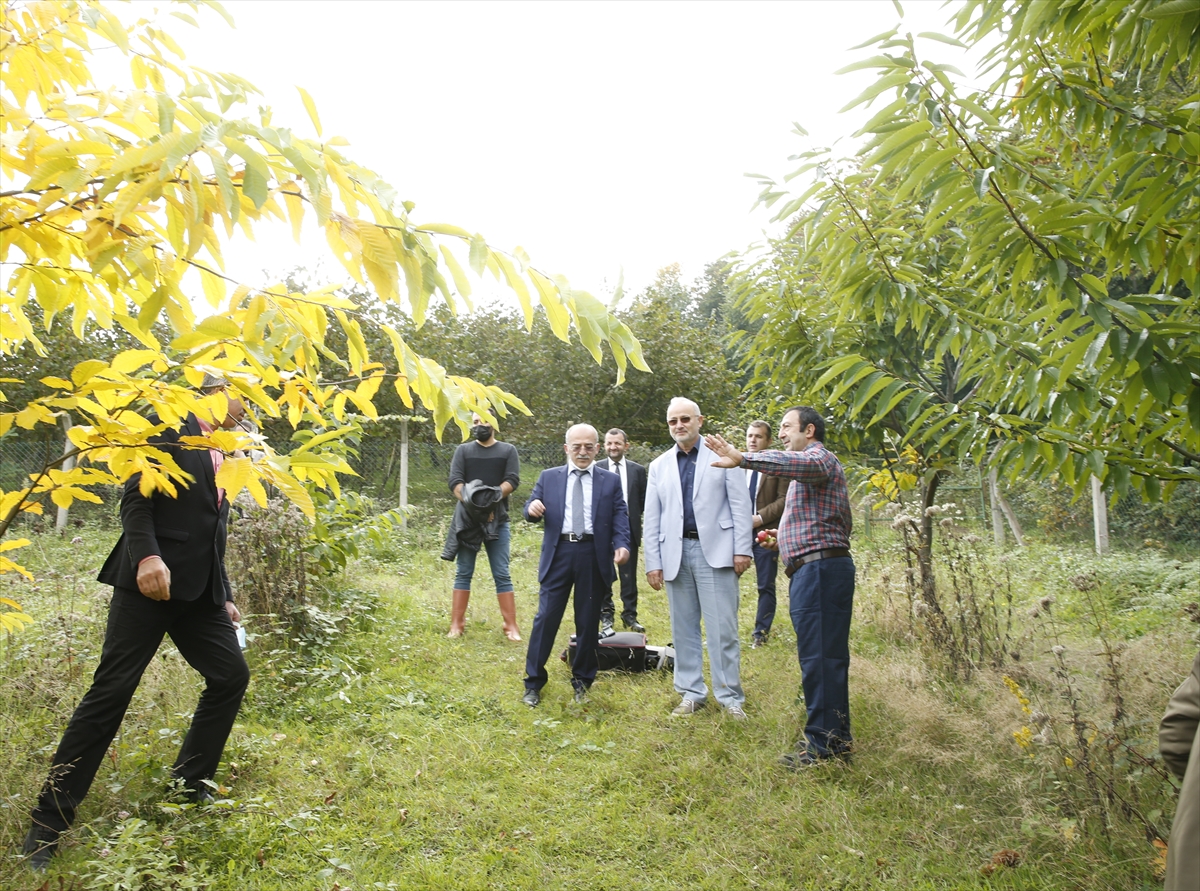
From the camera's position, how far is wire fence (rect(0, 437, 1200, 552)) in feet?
42.5

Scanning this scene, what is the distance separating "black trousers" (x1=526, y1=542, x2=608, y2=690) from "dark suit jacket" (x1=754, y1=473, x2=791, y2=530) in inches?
70.0

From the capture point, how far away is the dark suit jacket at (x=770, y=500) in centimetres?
717

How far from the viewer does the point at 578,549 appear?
20.8 feet

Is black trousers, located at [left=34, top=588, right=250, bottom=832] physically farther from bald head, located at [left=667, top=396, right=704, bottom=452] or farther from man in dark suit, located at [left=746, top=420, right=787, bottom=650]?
man in dark suit, located at [left=746, top=420, right=787, bottom=650]

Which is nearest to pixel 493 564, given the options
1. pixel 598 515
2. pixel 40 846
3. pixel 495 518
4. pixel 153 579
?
pixel 495 518

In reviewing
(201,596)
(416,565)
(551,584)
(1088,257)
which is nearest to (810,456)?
(1088,257)

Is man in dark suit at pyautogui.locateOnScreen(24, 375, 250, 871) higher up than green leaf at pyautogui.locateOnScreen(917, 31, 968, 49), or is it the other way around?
green leaf at pyautogui.locateOnScreen(917, 31, 968, 49)

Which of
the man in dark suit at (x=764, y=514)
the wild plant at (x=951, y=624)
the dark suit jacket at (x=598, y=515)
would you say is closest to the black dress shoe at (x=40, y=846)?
the dark suit jacket at (x=598, y=515)

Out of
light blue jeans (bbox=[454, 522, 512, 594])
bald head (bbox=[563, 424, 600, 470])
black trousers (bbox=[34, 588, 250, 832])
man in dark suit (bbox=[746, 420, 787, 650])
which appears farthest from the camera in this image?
light blue jeans (bbox=[454, 522, 512, 594])

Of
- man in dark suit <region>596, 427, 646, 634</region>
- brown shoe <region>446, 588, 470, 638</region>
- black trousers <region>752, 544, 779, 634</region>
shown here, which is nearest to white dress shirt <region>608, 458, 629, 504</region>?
man in dark suit <region>596, 427, 646, 634</region>

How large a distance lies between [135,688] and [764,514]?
5103 mm

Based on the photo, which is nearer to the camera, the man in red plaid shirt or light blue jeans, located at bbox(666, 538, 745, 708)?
the man in red plaid shirt

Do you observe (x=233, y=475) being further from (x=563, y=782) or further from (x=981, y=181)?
(x=563, y=782)

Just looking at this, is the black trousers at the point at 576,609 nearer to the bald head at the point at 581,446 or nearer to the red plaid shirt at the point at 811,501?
the bald head at the point at 581,446
